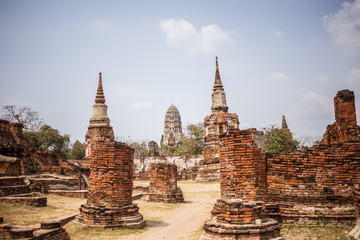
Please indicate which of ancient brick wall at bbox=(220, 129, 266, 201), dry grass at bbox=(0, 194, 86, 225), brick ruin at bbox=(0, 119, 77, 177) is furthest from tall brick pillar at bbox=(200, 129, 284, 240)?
brick ruin at bbox=(0, 119, 77, 177)

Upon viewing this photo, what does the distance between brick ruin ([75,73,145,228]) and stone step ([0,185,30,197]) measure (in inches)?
160

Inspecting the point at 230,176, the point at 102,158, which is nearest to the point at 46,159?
the point at 102,158

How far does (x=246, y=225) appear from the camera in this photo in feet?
19.9

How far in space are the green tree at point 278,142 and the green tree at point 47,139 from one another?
2122 cm

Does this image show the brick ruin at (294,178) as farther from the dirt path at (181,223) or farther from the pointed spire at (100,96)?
the pointed spire at (100,96)

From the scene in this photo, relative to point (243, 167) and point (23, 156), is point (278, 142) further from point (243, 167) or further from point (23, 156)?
point (243, 167)

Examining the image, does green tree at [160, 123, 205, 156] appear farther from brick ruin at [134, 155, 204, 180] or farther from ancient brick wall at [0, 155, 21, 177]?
ancient brick wall at [0, 155, 21, 177]

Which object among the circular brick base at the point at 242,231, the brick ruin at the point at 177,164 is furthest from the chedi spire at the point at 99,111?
the circular brick base at the point at 242,231

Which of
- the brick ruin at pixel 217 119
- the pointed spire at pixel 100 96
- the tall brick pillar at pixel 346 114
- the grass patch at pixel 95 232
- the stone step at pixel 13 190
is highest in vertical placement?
the pointed spire at pixel 100 96

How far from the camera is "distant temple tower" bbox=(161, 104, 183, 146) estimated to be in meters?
73.6

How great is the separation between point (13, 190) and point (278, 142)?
25.9 m

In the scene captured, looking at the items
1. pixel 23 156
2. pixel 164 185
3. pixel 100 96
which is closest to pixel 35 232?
pixel 164 185

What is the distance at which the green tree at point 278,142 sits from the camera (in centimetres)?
3186

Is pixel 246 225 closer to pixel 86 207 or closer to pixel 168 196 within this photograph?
pixel 86 207
